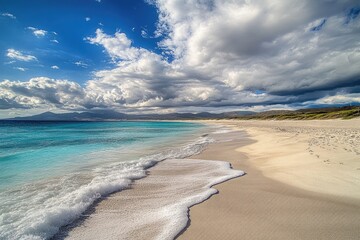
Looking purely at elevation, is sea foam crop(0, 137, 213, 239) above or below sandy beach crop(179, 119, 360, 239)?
below

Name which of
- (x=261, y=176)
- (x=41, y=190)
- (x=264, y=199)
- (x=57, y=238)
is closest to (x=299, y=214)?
(x=264, y=199)

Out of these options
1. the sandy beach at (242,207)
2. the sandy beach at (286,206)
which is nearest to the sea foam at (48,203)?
the sandy beach at (242,207)

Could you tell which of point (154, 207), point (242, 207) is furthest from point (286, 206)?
point (154, 207)

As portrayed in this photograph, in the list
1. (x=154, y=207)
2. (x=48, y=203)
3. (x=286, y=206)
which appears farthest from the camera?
(x=48, y=203)

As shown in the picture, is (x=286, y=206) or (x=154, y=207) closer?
(x=286, y=206)

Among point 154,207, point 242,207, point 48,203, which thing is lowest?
point 48,203

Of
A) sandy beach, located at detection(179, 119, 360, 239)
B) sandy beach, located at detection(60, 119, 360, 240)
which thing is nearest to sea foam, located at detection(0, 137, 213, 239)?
sandy beach, located at detection(60, 119, 360, 240)

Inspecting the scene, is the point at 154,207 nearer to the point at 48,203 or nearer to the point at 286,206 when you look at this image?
the point at 48,203

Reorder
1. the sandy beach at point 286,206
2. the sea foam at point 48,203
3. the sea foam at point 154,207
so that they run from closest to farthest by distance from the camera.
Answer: the sandy beach at point 286,206, the sea foam at point 154,207, the sea foam at point 48,203

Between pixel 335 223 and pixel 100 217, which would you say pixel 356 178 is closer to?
pixel 335 223

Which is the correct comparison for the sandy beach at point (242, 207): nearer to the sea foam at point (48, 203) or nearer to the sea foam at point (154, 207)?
the sea foam at point (154, 207)

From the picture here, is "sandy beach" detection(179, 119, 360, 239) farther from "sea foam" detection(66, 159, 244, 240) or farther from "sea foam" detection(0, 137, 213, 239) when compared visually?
"sea foam" detection(0, 137, 213, 239)

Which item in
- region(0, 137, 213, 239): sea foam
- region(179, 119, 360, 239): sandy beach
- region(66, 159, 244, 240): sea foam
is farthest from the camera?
region(0, 137, 213, 239): sea foam

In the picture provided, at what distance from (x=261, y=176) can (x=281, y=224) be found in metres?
4.50
